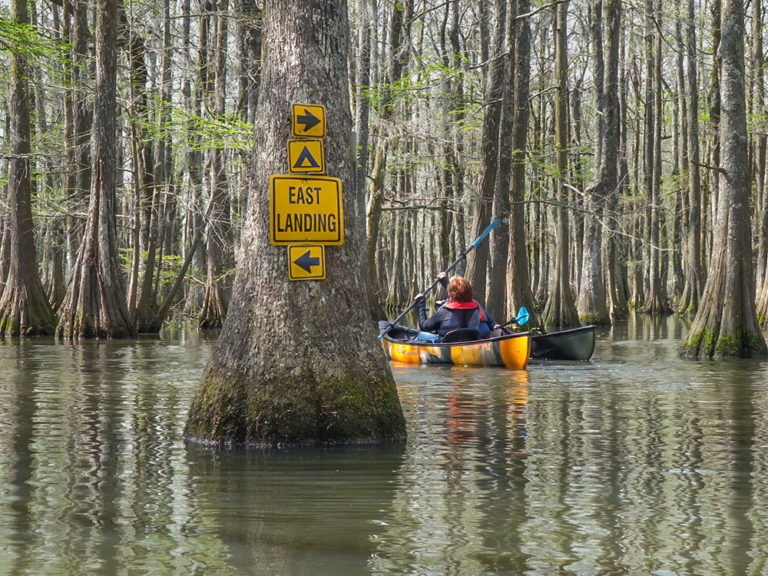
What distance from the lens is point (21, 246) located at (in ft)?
60.6

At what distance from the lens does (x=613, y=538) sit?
12.9 feet

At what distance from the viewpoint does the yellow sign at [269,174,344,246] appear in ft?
20.1

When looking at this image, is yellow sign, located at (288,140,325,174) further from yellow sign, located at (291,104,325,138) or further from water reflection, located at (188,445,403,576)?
water reflection, located at (188,445,403,576)

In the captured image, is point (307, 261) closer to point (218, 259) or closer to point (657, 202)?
point (218, 259)

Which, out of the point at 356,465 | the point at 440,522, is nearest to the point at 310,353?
the point at 356,465

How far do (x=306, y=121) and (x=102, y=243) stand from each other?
41.0 feet

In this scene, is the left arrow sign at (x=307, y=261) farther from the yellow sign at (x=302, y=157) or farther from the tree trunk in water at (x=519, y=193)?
the tree trunk in water at (x=519, y=193)

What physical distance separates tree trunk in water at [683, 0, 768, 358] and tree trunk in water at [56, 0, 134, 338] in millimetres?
10045

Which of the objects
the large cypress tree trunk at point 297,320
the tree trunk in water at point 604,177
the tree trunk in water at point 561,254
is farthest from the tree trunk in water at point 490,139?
the large cypress tree trunk at point 297,320

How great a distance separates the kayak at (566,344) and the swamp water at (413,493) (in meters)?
4.77

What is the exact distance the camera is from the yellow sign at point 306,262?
20.0ft

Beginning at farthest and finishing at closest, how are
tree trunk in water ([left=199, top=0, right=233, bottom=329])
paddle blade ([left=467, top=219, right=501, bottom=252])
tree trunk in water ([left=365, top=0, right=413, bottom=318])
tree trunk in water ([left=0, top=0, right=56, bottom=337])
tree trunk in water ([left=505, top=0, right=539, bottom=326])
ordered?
tree trunk in water ([left=365, top=0, right=413, bottom=318]), tree trunk in water ([left=199, top=0, right=233, bottom=329]), tree trunk in water ([left=505, top=0, right=539, bottom=326]), tree trunk in water ([left=0, top=0, right=56, bottom=337]), paddle blade ([left=467, top=219, right=501, bottom=252])

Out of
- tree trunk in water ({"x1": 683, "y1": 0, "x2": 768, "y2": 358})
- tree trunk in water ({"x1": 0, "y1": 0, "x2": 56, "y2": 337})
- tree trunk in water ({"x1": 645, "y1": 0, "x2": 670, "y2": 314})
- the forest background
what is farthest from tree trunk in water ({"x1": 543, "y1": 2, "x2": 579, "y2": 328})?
tree trunk in water ({"x1": 0, "y1": 0, "x2": 56, "y2": 337})

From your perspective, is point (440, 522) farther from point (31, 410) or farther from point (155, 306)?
point (155, 306)
